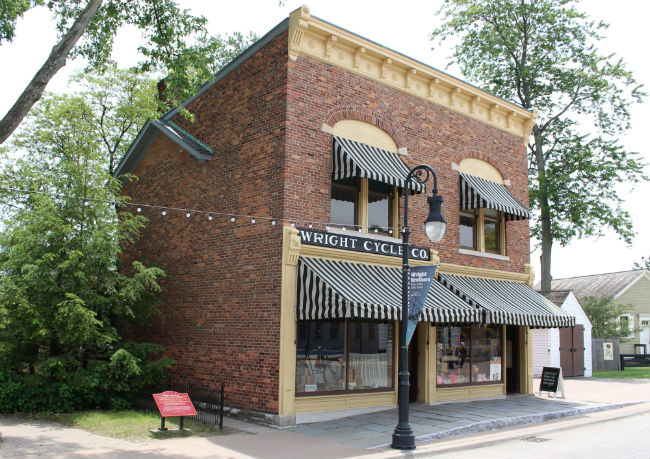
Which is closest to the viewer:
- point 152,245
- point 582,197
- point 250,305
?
point 250,305

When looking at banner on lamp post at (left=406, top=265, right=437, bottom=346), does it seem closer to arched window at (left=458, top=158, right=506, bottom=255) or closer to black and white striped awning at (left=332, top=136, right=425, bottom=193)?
black and white striped awning at (left=332, top=136, right=425, bottom=193)

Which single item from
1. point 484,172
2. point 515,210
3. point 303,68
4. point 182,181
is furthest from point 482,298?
point 182,181

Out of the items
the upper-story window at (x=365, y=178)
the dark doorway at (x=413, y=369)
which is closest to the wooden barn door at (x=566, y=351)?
the dark doorway at (x=413, y=369)

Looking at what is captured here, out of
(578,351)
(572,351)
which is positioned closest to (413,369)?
(572,351)

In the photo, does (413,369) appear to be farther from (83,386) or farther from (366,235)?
(83,386)

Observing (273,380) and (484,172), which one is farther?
(484,172)

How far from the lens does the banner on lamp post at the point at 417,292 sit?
11312 millimetres

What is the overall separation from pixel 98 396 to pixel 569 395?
14298mm

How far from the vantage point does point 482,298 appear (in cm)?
1625

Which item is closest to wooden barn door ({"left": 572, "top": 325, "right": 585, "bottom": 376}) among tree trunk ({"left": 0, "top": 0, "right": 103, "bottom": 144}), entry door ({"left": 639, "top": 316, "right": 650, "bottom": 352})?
entry door ({"left": 639, "top": 316, "right": 650, "bottom": 352})

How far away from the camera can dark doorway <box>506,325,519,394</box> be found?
1959 cm

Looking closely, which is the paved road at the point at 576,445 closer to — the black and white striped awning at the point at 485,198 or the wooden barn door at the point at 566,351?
the black and white striped awning at the point at 485,198

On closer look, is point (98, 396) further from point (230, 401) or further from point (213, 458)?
point (213, 458)

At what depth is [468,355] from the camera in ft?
58.0
